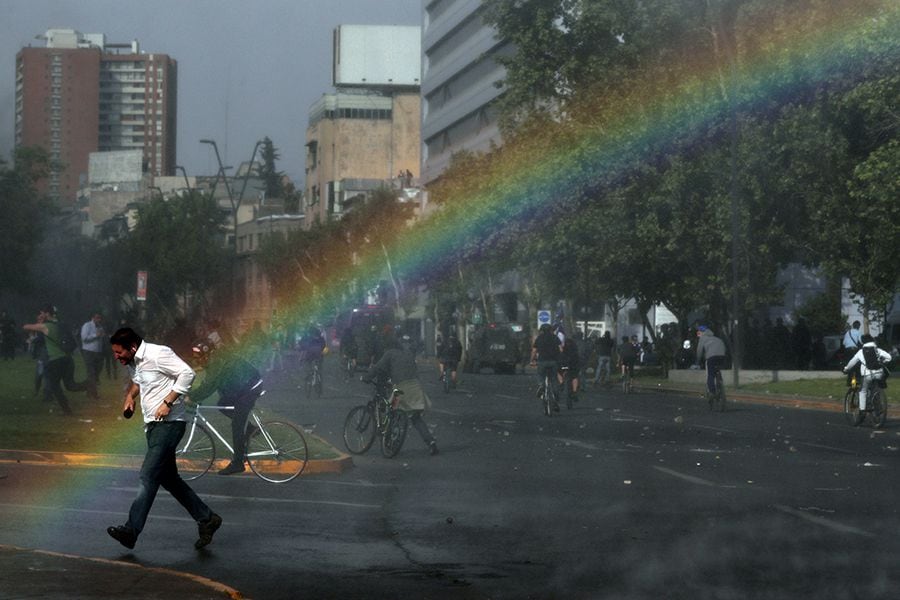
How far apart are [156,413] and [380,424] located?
9.62m

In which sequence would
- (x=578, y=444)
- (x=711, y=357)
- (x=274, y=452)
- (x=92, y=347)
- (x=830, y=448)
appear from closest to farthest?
(x=274, y=452) < (x=830, y=448) < (x=578, y=444) < (x=92, y=347) < (x=711, y=357)

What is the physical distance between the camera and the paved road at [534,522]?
31.4 feet

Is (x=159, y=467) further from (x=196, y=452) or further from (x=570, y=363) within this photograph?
(x=570, y=363)

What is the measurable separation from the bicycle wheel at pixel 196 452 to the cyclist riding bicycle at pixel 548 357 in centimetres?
1359

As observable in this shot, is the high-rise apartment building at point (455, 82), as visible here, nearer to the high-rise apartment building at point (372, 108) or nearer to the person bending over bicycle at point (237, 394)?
the high-rise apartment building at point (372, 108)

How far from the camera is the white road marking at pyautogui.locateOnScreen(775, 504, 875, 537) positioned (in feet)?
39.4

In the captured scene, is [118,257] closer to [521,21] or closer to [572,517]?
[521,21]

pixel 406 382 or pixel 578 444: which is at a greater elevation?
pixel 406 382

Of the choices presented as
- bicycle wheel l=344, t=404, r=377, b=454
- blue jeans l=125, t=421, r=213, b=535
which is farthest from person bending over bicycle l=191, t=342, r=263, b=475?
blue jeans l=125, t=421, r=213, b=535

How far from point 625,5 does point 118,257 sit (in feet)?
258

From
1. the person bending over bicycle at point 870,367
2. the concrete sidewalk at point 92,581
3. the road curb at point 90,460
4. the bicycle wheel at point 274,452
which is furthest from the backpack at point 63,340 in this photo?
the concrete sidewalk at point 92,581

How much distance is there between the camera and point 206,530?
10914 millimetres

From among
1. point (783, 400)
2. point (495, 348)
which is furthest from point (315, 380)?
point (495, 348)

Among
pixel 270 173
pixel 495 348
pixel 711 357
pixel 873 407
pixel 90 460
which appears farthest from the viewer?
pixel 270 173
